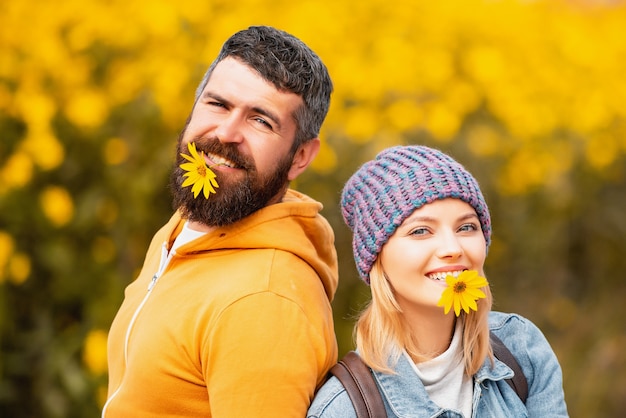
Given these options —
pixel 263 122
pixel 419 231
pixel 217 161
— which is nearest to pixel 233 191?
pixel 217 161

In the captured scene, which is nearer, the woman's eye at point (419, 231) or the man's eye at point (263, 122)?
the woman's eye at point (419, 231)

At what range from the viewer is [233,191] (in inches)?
85.4

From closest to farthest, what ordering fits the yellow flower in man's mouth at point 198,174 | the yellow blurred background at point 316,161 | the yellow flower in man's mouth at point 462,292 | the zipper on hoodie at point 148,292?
the yellow flower in man's mouth at point 462,292, the yellow flower in man's mouth at point 198,174, the zipper on hoodie at point 148,292, the yellow blurred background at point 316,161

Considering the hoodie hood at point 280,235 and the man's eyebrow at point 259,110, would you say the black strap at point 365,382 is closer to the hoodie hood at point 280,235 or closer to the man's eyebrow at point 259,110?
the hoodie hood at point 280,235

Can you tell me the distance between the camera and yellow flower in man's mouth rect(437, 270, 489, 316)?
192 cm

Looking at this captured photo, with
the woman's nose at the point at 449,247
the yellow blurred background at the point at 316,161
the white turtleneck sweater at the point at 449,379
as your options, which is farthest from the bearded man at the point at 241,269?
the yellow blurred background at the point at 316,161

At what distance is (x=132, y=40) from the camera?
4.50 metres

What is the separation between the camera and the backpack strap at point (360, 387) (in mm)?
1951

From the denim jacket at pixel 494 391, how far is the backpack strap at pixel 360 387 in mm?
15

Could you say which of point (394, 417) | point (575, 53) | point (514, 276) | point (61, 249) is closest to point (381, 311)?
point (394, 417)

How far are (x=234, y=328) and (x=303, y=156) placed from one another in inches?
22.9

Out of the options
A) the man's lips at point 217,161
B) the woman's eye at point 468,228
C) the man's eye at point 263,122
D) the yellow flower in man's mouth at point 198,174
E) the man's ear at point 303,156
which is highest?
the man's eye at point 263,122

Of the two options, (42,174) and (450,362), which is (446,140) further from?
(450,362)

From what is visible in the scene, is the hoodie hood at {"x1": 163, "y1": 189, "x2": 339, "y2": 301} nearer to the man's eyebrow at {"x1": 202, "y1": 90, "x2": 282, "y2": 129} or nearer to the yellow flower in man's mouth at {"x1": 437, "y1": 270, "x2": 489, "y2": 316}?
the man's eyebrow at {"x1": 202, "y1": 90, "x2": 282, "y2": 129}
